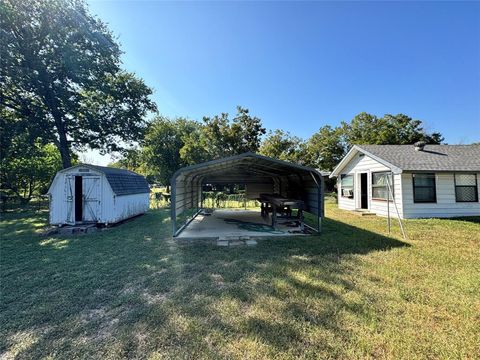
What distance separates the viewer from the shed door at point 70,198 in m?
8.97

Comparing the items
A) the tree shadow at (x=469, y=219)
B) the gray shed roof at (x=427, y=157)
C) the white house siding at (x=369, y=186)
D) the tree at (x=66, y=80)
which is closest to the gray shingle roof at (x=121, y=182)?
the tree at (x=66, y=80)

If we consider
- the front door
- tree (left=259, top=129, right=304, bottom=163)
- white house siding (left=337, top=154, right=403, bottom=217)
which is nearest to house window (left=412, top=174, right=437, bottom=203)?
white house siding (left=337, top=154, right=403, bottom=217)

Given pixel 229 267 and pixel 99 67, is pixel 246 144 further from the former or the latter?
pixel 229 267

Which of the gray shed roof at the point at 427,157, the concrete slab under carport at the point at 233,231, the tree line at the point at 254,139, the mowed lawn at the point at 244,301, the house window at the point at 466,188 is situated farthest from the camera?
the tree line at the point at 254,139

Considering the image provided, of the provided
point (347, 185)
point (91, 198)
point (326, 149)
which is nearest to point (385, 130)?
point (326, 149)

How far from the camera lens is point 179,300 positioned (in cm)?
333

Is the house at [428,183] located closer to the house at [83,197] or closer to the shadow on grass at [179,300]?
the shadow on grass at [179,300]

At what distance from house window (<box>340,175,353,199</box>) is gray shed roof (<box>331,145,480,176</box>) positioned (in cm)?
177

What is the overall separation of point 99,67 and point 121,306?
49.5 ft

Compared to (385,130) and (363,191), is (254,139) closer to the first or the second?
(363,191)

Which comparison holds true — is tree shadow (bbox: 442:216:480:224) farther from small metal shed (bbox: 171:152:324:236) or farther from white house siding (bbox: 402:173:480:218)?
small metal shed (bbox: 171:152:324:236)

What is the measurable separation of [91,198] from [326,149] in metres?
24.0

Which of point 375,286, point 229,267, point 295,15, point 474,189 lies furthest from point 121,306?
point 474,189

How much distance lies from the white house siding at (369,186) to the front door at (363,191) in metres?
0.16
